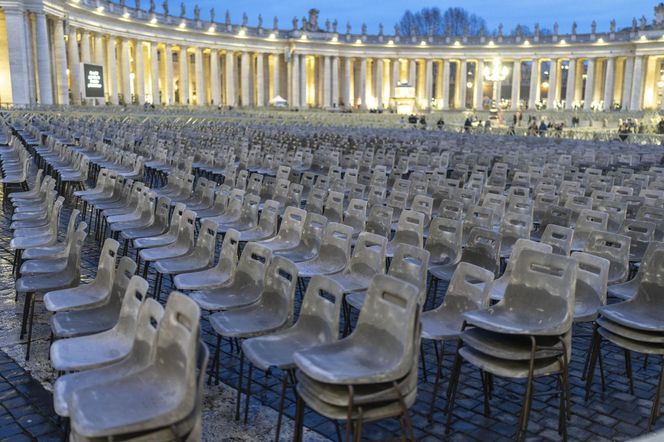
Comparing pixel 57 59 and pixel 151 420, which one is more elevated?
pixel 57 59

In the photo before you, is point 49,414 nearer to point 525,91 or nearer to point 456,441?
point 456,441

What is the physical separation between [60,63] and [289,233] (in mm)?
47855

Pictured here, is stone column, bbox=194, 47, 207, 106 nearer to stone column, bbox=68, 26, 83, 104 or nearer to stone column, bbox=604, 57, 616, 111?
stone column, bbox=68, 26, 83, 104

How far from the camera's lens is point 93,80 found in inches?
1581

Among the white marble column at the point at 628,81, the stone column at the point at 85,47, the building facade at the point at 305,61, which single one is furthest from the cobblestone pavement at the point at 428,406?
the white marble column at the point at 628,81

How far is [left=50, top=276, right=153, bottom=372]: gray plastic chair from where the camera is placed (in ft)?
12.9

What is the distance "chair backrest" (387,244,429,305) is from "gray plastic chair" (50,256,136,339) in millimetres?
2209

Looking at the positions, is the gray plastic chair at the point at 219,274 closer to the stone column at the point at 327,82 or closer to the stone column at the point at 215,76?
the stone column at the point at 215,76

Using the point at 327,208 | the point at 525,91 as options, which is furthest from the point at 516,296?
the point at 525,91

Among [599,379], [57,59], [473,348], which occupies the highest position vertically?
[57,59]

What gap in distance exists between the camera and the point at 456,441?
432 cm

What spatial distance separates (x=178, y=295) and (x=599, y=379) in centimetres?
388

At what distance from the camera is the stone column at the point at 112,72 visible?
180 feet

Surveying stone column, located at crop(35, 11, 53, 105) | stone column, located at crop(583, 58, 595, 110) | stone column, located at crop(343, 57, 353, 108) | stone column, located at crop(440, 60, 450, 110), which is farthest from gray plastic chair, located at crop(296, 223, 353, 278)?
stone column, located at crop(343, 57, 353, 108)
